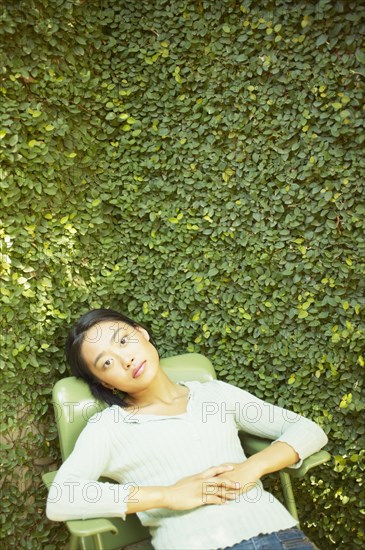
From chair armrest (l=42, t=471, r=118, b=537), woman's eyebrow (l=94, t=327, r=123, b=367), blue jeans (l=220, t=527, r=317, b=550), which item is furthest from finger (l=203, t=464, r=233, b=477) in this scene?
woman's eyebrow (l=94, t=327, r=123, b=367)

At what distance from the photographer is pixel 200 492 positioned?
207cm

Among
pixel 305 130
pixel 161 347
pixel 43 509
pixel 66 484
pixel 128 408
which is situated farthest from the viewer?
pixel 161 347

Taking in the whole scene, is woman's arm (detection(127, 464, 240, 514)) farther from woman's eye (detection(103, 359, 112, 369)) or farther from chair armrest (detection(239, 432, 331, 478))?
woman's eye (detection(103, 359, 112, 369))

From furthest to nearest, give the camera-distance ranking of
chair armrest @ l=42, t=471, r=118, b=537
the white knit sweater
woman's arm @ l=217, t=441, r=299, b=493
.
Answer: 1. woman's arm @ l=217, t=441, r=299, b=493
2. the white knit sweater
3. chair armrest @ l=42, t=471, r=118, b=537

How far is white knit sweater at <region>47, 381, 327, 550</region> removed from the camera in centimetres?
203

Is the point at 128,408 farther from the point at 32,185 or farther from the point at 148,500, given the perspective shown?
the point at 32,185

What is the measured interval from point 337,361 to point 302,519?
0.82 m

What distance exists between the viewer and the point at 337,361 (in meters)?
2.69

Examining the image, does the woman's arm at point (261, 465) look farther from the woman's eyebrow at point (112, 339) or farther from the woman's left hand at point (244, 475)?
the woman's eyebrow at point (112, 339)

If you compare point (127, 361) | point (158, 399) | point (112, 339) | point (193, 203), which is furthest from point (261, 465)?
point (193, 203)

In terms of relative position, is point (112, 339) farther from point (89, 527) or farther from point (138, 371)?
point (89, 527)

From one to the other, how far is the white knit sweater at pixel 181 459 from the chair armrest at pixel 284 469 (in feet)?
0.11

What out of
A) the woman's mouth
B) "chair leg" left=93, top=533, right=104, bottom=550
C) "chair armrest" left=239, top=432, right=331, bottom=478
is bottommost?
"chair leg" left=93, top=533, right=104, bottom=550

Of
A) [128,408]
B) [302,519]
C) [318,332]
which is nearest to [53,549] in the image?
[128,408]
